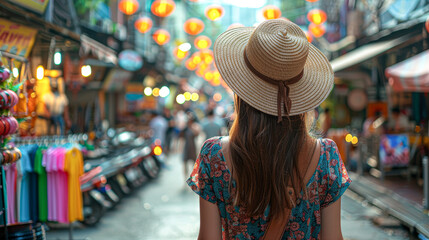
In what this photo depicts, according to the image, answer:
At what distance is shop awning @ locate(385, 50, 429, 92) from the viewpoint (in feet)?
25.7

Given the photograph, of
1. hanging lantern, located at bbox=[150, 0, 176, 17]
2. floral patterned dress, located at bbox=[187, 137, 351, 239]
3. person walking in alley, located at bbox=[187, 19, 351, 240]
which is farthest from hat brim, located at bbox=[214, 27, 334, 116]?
hanging lantern, located at bbox=[150, 0, 176, 17]

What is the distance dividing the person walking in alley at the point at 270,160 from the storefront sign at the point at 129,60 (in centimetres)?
1296

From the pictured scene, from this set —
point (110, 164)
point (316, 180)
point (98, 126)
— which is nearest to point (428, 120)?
point (110, 164)

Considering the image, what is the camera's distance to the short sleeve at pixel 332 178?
5.94 feet

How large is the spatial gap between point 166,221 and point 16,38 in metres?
3.64

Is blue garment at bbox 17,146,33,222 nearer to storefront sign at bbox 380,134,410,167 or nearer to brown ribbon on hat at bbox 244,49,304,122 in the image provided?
brown ribbon on hat at bbox 244,49,304,122

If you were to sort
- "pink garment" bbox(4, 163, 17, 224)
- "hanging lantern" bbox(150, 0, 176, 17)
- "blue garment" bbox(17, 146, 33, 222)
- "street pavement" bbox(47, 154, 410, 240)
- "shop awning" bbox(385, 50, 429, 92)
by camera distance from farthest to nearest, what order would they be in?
"hanging lantern" bbox(150, 0, 176, 17) < "shop awning" bbox(385, 50, 429, 92) < "street pavement" bbox(47, 154, 410, 240) < "blue garment" bbox(17, 146, 33, 222) < "pink garment" bbox(4, 163, 17, 224)

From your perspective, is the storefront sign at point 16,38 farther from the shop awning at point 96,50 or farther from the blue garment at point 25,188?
the blue garment at point 25,188

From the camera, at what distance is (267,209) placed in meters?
1.78

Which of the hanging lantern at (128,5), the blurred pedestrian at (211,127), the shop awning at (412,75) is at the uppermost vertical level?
the hanging lantern at (128,5)

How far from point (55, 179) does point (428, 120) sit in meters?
9.73

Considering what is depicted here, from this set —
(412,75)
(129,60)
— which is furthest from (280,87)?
(129,60)

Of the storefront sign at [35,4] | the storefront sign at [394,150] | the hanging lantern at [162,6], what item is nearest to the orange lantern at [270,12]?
the hanging lantern at [162,6]

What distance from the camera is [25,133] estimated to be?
696 centimetres
